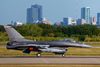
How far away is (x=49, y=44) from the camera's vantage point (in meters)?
48.9

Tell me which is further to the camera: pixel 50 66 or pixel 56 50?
pixel 56 50

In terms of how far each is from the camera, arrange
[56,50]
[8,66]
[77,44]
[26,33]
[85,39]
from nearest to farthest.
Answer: [8,66] → [56,50] → [77,44] → [85,39] → [26,33]

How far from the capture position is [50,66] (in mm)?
32406

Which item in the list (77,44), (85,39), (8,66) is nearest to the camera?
(8,66)

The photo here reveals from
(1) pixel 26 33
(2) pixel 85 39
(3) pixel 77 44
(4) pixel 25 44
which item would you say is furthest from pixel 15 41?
(1) pixel 26 33

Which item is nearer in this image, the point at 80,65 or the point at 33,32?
the point at 80,65

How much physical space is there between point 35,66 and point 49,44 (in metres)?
16.7

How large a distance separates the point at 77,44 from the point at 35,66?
18962 mm

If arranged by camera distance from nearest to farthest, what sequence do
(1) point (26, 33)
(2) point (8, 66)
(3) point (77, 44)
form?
1. (2) point (8, 66)
2. (3) point (77, 44)
3. (1) point (26, 33)

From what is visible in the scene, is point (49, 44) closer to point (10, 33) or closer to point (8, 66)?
point (10, 33)

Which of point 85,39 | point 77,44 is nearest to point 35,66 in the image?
point 77,44

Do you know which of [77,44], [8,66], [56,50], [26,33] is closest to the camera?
[8,66]

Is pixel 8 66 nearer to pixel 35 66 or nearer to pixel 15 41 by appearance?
pixel 35 66

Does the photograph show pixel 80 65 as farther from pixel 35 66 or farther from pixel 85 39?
pixel 85 39
